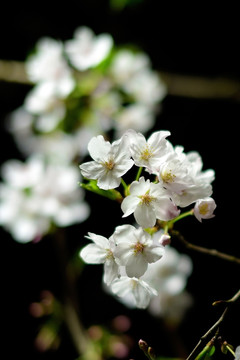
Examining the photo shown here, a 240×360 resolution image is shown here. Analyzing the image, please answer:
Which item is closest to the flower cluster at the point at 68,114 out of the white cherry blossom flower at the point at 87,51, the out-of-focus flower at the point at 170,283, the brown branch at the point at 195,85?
the white cherry blossom flower at the point at 87,51

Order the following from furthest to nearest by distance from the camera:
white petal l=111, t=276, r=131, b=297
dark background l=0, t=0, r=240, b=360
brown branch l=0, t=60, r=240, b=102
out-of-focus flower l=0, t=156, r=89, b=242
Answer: brown branch l=0, t=60, r=240, b=102, dark background l=0, t=0, r=240, b=360, out-of-focus flower l=0, t=156, r=89, b=242, white petal l=111, t=276, r=131, b=297

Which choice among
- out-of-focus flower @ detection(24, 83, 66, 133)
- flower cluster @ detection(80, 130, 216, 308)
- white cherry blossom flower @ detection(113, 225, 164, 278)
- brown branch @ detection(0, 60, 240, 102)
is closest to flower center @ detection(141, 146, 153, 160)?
flower cluster @ detection(80, 130, 216, 308)

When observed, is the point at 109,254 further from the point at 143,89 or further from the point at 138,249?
the point at 143,89

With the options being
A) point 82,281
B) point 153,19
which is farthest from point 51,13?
point 82,281

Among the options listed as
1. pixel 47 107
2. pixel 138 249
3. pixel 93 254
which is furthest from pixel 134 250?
pixel 47 107

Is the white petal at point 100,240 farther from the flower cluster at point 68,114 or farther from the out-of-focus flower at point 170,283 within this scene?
the flower cluster at point 68,114

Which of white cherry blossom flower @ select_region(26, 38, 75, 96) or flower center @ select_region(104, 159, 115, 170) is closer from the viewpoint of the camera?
flower center @ select_region(104, 159, 115, 170)

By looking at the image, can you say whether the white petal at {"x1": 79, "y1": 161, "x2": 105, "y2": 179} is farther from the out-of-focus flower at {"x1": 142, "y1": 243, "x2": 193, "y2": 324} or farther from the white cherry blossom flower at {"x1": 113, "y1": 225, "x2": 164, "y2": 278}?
the out-of-focus flower at {"x1": 142, "y1": 243, "x2": 193, "y2": 324}
